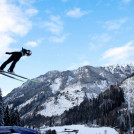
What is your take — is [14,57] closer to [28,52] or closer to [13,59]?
[13,59]

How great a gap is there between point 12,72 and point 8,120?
5595cm

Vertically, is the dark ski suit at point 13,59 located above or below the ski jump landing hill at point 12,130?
above

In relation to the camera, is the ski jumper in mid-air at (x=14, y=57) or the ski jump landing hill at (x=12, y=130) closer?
the ski jump landing hill at (x=12, y=130)

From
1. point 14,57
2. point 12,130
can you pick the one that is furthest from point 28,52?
point 12,130

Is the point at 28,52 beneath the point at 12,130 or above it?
above

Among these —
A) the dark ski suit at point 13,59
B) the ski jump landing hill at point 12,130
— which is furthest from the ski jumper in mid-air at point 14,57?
the ski jump landing hill at point 12,130

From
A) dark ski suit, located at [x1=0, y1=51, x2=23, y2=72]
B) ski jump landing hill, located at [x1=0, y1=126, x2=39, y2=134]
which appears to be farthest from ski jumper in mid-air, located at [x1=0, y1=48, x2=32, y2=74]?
ski jump landing hill, located at [x1=0, y1=126, x2=39, y2=134]

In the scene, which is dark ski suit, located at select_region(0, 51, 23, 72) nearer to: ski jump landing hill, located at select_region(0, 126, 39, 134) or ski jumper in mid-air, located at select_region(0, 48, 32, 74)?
ski jumper in mid-air, located at select_region(0, 48, 32, 74)

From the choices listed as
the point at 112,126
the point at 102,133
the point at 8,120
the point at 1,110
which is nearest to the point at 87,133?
the point at 102,133

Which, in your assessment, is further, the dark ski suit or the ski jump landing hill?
the dark ski suit

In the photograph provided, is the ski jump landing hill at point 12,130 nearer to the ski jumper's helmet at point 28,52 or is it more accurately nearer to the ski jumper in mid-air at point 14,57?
the ski jumper in mid-air at point 14,57

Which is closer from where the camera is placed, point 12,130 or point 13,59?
point 12,130

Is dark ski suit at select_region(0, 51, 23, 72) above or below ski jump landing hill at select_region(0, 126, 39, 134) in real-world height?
above

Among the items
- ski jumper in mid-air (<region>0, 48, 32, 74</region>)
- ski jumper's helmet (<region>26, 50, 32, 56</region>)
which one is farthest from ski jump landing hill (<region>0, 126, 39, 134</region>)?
ski jumper's helmet (<region>26, 50, 32, 56</region>)
